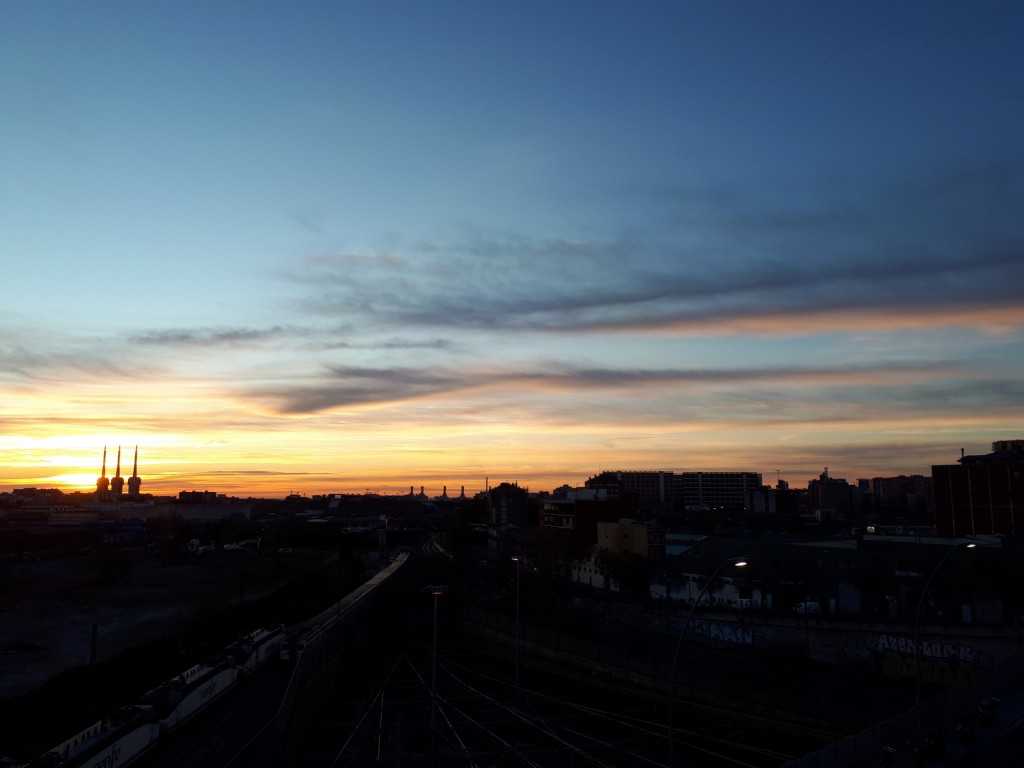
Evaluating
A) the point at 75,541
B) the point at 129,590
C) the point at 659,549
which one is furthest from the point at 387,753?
the point at 75,541

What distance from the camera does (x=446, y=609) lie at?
7025 centimetres

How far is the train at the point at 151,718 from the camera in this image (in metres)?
23.0

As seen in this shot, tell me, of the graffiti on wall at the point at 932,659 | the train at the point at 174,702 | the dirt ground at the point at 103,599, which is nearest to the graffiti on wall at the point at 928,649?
the graffiti on wall at the point at 932,659

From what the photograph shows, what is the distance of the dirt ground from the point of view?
5247 cm

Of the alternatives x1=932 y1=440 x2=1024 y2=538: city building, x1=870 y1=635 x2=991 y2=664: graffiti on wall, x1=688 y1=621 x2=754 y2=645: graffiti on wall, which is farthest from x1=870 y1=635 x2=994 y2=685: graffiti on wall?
x1=932 y1=440 x2=1024 y2=538: city building

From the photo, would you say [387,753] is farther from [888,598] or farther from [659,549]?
[659,549]

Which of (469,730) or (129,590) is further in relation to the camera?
(129,590)

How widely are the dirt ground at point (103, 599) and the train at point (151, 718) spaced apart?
11994 mm

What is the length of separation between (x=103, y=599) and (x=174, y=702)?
61.3m

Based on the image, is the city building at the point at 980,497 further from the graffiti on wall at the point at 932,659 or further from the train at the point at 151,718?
the train at the point at 151,718

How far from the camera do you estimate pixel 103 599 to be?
267ft

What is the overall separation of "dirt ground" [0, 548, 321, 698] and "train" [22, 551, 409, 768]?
36.0ft

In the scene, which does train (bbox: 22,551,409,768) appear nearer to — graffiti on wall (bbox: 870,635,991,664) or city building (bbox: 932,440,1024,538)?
graffiti on wall (bbox: 870,635,991,664)

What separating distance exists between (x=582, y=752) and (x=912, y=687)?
2059 cm
